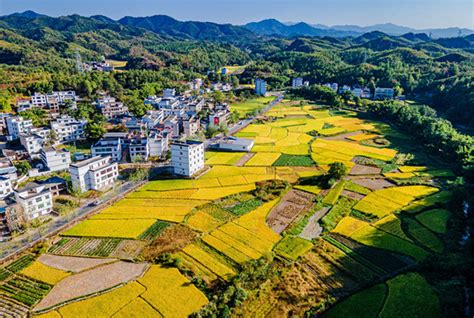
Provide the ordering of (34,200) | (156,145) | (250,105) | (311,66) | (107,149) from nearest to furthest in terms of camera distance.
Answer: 1. (34,200)
2. (107,149)
3. (156,145)
4. (250,105)
5. (311,66)

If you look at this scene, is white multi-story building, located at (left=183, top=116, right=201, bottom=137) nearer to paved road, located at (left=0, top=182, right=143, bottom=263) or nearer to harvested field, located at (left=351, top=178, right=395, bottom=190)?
paved road, located at (left=0, top=182, right=143, bottom=263)

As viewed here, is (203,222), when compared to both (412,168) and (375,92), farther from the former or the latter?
(375,92)

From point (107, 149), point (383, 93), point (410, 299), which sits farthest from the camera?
point (383, 93)

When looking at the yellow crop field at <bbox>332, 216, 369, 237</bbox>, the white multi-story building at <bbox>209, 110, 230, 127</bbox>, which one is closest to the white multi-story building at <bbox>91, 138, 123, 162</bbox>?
the white multi-story building at <bbox>209, 110, 230, 127</bbox>

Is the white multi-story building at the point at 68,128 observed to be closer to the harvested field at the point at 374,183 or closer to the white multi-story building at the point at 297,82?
the harvested field at the point at 374,183

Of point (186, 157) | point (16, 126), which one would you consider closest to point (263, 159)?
point (186, 157)

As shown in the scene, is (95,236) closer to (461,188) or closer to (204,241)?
(204,241)
